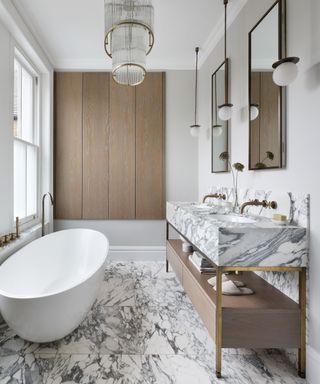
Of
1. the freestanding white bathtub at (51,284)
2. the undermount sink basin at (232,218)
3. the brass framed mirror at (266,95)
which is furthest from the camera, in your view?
the undermount sink basin at (232,218)

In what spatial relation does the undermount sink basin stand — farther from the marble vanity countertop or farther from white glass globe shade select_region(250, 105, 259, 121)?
white glass globe shade select_region(250, 105, 259, 121)

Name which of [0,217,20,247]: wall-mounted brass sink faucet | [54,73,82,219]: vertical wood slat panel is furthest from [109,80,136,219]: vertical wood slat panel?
[0,217,20,247]: wall-mounted brass sink faucet

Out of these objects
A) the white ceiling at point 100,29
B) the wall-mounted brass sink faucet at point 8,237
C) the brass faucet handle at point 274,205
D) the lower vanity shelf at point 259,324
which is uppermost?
the white ceiling at point 100,29

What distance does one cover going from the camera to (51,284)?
2570mm

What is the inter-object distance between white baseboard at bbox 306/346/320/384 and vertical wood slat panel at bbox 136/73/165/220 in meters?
2.53

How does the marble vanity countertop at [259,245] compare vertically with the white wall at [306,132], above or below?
below

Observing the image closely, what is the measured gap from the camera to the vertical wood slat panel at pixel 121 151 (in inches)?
144

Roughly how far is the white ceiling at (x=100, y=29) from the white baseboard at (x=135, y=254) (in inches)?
102

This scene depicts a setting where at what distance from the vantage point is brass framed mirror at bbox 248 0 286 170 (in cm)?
172

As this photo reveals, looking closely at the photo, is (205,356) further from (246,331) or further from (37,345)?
(37,345)

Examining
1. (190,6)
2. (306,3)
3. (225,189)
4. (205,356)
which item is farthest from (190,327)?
(190,6)

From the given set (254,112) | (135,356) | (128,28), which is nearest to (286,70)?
(254,112)

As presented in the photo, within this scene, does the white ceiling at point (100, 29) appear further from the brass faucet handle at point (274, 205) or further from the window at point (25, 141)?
the brass faucet handle at point (274, 205)

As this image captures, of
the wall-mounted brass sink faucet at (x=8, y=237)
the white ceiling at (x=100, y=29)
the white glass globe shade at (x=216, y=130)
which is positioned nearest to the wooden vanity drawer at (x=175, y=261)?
the white glass globe shade at (x=216, y=130)
